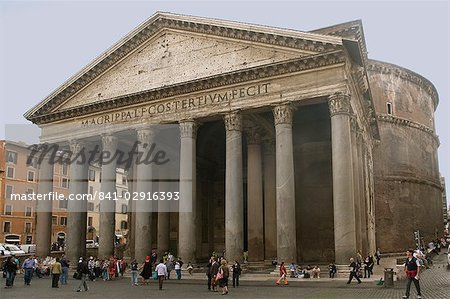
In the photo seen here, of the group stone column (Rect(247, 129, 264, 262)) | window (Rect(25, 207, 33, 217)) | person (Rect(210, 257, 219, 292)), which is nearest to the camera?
person (Rect(210, 257, 219, 292))

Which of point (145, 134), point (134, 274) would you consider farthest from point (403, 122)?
point (134, 274)

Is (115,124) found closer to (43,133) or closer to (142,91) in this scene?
(142,91)

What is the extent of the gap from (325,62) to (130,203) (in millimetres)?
16813

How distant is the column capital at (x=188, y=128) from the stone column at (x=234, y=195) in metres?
1.78

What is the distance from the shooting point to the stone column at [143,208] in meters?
21.6

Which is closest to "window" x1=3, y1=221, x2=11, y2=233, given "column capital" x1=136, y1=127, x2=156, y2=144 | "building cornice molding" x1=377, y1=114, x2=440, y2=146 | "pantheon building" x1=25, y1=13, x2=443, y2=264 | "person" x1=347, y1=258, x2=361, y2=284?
"pantheon building" x1=25, y1=13, x2=443, y2=264

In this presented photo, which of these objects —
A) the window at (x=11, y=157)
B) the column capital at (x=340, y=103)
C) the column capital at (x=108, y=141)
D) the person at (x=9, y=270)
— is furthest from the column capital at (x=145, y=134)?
the window at (x=11, y=157)

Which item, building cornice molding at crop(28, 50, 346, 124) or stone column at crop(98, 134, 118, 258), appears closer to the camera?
building cornice molding at crop(28, 50, 346, 124)

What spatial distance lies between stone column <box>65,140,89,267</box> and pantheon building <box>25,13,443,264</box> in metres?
0.07

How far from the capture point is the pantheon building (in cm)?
1830

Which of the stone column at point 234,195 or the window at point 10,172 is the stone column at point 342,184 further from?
the window at point 10,172

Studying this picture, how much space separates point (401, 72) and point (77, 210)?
1253 inches

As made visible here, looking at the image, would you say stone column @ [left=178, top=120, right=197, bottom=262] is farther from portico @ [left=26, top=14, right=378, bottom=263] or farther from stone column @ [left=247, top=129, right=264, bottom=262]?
stone column @ [left=247, top=129, right=264, bottom=262]

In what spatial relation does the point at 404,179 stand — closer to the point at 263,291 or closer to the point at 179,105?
the point at 179,105
